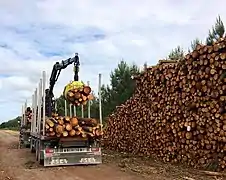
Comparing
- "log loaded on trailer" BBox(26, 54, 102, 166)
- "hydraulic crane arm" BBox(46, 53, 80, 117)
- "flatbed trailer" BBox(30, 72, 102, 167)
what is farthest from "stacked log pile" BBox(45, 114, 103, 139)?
"hydraulic crane arm" BBox(46, 53, 80, 117)

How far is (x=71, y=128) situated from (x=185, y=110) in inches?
151

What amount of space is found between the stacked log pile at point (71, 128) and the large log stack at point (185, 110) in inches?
103

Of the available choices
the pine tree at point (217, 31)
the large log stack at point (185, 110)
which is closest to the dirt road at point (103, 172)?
the large log stack at point (185, 110)

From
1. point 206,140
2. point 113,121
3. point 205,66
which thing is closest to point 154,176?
point 206,140

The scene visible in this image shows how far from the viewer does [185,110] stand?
14.2 meters

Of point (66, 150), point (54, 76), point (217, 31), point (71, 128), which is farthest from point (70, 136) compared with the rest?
point (217, 31)

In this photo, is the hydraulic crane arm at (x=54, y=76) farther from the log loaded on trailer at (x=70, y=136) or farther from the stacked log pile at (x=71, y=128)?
the stacked log pile at (x=71, y=128)

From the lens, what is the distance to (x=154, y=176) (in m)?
11.8

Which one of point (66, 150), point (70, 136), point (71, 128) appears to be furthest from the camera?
point (71, 128)

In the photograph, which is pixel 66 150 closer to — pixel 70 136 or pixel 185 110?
pixel 70 136

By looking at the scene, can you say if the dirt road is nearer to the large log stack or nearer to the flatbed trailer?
the flatbed trailer

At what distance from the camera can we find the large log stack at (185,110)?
12.5 metres

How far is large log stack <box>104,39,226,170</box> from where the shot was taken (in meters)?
12.5

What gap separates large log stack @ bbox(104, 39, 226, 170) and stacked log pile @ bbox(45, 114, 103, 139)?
8.58ft
